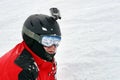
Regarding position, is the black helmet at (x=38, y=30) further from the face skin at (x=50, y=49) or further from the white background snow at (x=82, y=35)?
the white background snow at (x=82, y=35)

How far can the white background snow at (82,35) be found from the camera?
4949 millimetres

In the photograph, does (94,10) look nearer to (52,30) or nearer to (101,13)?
(101,13)

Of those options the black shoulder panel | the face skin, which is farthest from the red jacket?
the face skin

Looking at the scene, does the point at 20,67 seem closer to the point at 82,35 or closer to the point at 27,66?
the point at 27,66

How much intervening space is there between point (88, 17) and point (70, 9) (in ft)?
3.01

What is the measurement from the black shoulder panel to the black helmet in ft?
0.55

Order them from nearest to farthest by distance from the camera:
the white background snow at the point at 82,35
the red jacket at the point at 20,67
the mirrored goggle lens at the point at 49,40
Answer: the red jacket at the point at 20,67, the mirrored goggle lens at the point at 49,40, the white background snow at the point at 82,35

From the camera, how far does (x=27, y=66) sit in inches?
138

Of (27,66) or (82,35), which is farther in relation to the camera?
(82,35)

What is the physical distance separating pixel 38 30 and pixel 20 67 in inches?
20.2

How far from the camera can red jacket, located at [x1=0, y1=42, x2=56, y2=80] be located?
345cm

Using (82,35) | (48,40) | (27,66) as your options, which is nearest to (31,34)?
(48,40)

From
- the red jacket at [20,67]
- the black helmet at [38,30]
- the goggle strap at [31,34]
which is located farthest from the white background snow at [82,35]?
the goggle strap at [31,34]

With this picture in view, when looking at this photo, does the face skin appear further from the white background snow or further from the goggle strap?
the white background snow
